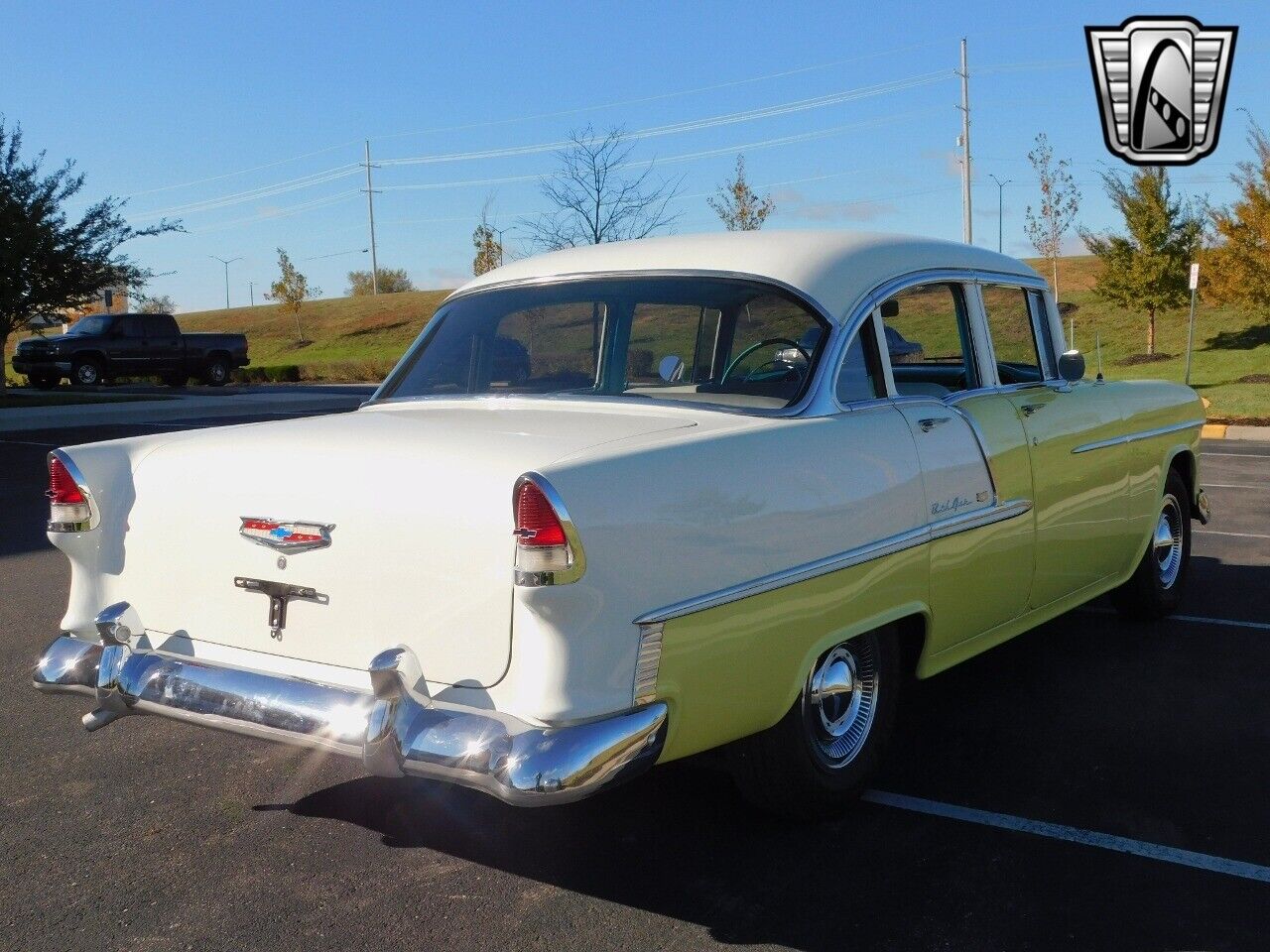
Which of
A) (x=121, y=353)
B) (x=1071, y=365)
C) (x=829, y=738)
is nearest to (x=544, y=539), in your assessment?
(x=829, y=738)

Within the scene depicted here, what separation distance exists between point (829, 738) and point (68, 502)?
2434 mm

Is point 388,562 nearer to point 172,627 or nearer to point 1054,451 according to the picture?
point 172,627

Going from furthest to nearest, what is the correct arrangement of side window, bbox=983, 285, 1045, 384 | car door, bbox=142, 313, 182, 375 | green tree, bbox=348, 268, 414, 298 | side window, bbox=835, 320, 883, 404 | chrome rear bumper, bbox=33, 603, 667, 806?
green tree, bbox=348, 268, 414, 298
car door, bbox=142, 313, 182, 375
side window, bbox=983, 285, 1045, 384
side window, bbox=835, 320, 883, 404
chrome rear bumper, bbox=33, 603, 667, 806

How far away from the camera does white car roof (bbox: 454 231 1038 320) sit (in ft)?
14.1

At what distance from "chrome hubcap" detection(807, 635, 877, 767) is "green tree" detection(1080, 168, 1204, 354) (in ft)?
100

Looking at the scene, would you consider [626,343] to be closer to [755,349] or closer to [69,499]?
[755,349]

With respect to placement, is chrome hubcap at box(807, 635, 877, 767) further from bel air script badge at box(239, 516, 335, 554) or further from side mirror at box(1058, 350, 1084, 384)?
side mirror at box(1058, 350, 1084, 384)

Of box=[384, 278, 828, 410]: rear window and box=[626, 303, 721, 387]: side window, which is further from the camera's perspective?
box=[626, 303, 721, 387]: side window

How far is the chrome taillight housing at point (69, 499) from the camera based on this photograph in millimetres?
3916

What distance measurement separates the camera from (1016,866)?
367cm

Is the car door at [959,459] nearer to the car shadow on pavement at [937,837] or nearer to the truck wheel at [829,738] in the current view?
the truck wheel at [829,738]

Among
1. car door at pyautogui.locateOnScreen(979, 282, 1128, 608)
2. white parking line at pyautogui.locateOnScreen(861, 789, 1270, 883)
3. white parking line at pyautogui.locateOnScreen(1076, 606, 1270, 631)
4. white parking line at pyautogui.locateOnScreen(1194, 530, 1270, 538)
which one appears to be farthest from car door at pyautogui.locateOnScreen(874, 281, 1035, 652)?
white parking line at pyautogui.locateOnScreen(1194, 530, 1270, 538)

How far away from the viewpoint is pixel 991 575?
15.0 ft

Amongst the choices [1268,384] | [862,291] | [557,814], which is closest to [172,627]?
[557,814]
